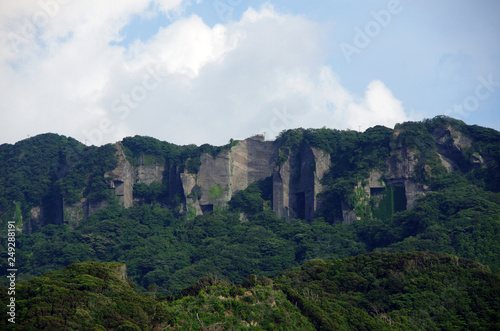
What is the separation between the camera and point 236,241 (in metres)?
65.8

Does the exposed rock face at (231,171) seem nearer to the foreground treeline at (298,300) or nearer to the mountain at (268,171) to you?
the mountain at (268,171)

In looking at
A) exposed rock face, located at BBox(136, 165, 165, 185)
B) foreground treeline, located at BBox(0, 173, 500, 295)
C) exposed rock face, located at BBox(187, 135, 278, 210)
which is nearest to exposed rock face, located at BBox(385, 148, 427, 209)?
foreground treeline, located at BBox(0, 173, 500, 295)

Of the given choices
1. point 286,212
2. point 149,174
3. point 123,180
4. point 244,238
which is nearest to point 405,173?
point 286,212

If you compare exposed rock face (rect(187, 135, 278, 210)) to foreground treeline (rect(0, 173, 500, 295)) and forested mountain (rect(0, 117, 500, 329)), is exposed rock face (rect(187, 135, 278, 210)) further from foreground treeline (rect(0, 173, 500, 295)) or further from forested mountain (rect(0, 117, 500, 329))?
foreground treeline (rect(0, 173, 500, 295))

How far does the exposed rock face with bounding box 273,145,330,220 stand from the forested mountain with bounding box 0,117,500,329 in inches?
4.2

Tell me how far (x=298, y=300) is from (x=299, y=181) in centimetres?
2997

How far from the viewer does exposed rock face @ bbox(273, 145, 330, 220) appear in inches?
2741

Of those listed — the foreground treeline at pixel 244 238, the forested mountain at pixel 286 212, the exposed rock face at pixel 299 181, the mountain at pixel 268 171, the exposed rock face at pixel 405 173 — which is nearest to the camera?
the forested mountain at pixel 286 212

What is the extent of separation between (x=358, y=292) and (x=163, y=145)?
3644 cm

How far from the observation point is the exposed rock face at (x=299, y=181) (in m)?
69.6

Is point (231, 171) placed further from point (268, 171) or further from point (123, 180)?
point (123, 180)

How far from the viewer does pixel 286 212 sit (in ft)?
230

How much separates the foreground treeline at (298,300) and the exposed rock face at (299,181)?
19.6 meters

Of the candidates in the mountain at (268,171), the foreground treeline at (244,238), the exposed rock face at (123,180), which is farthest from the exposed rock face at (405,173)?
the exposed rock face at (123,180)
